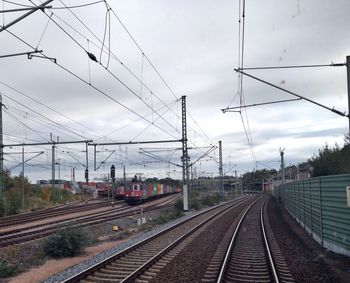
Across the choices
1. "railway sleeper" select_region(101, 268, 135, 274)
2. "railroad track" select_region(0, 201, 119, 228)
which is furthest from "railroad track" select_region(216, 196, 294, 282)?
"railroad track" select_region(0, 201, 119, 228)

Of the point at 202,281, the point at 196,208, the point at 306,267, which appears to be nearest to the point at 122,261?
the point at 202,281

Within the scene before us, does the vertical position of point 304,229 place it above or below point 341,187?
below

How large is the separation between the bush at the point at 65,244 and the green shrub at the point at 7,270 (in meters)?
2.97

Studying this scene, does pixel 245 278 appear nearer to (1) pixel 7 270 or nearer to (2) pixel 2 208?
(1) pixel 7 270

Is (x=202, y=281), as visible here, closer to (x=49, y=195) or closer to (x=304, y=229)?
(x=304, y=229)

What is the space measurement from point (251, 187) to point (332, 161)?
453 ft

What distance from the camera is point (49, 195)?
210 ft

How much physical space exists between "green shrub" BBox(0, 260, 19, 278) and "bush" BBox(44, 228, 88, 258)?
297 centimetres

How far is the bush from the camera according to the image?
16.3m

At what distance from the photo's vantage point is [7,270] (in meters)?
12.9

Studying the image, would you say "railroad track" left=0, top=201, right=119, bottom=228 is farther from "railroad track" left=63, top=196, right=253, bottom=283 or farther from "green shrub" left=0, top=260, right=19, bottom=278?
"green shrub" left=0, top=260, right=19, bottom=278

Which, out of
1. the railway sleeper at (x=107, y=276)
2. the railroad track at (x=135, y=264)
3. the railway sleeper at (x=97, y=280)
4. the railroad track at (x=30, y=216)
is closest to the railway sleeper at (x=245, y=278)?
→ the railroad track at (x=135, y=264)

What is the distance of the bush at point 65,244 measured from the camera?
16.3 meters

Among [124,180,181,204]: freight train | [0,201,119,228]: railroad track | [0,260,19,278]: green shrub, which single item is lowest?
[0,201,119,228]: railroad track
